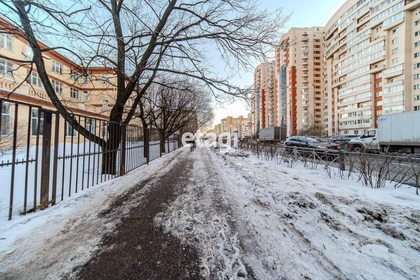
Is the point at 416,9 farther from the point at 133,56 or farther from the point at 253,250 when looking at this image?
the point at 253,250

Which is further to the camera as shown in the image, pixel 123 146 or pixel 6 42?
pixel 6 42

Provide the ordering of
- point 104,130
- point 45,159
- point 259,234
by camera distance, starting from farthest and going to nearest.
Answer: point 104,130, point 45,159, point 259,234

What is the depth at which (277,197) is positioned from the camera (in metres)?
3.90

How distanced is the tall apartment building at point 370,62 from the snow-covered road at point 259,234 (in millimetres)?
48500

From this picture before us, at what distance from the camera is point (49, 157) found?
3344 mm

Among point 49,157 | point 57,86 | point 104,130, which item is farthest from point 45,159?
point 57,86

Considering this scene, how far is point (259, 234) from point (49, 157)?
165 inches

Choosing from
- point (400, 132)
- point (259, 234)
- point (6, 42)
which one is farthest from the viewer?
point (6, 42)

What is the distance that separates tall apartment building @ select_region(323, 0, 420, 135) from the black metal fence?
5153 centimetres

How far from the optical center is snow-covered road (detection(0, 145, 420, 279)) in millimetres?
1766

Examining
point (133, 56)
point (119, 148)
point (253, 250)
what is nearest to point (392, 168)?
point (253, 250)

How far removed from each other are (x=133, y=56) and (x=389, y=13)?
55.0 meters

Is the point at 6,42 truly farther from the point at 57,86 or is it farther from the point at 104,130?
the point at 104,130

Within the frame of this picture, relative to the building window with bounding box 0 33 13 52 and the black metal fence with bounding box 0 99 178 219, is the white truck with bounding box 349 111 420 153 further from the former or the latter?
the building window with bounding box 0 33 13 52
